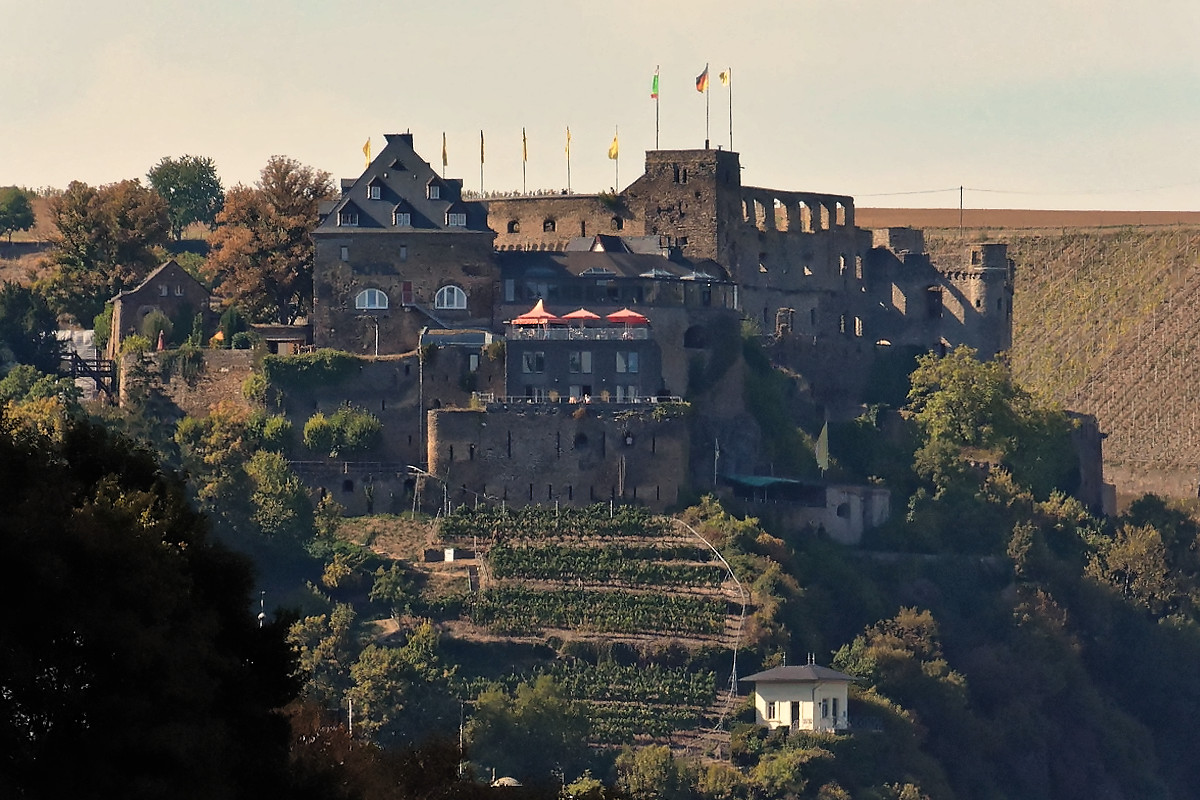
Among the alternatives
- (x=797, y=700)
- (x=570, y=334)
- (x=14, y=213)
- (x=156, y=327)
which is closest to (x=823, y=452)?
(x=570, y=334)

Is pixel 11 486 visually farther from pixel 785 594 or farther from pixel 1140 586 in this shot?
pixel 1140 586

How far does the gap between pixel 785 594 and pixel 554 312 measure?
11960 millimetres

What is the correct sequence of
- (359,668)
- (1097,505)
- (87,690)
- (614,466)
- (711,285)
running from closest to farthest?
(87,690)
(359,668)
(614,466)
(711,285)
(1097,505)

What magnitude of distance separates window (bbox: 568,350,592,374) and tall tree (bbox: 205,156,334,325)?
10.7 m

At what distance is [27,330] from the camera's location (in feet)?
359

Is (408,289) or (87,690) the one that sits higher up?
(408,289)

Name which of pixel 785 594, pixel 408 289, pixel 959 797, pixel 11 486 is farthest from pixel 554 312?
pixel 11 486

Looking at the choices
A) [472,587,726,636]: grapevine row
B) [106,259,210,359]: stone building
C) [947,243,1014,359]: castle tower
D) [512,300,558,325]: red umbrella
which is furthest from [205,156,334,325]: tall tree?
[947,243,1014,359]: castle tower

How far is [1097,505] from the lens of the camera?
115 metres

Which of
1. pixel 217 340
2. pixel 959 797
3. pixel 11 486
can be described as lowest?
pixel 959 797

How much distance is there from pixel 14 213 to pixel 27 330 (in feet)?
93.3

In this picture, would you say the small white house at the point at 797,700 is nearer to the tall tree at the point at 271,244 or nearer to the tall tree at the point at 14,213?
the tall tree at the point at 271,244

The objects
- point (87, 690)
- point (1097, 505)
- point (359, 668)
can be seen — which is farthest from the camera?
point (1097, 505)

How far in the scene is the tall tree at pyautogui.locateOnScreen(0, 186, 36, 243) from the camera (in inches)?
5364
